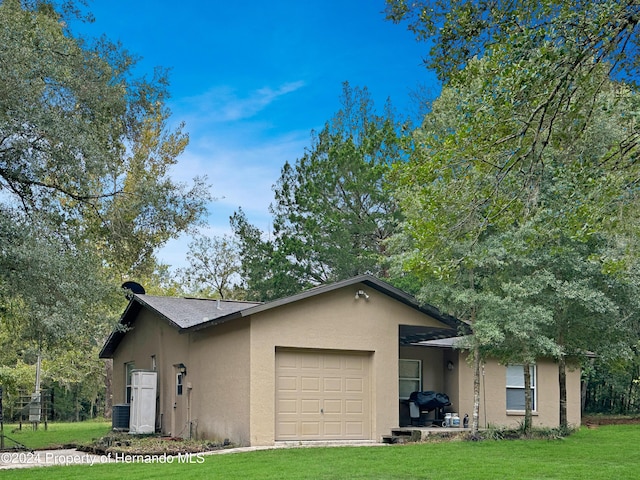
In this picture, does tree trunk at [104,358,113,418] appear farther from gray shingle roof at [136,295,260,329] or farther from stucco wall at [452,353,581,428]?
stucco wall at [452,353,581,428]

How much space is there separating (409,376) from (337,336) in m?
4.65

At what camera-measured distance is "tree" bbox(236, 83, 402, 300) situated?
27297 millimetres

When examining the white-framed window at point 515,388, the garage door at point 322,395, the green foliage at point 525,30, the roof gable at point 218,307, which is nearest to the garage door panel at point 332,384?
the garage door at point 322,395

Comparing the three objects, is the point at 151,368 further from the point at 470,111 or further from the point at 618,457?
the point at 470,111

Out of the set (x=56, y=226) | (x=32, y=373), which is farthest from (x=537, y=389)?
(x=32, y=373)

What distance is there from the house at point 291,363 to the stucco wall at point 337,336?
0.07ft

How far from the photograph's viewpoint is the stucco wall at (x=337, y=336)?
15.5 metres

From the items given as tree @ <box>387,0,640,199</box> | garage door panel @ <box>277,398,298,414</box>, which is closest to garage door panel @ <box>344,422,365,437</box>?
garage door panel @ <box>277,398,298,414</box>

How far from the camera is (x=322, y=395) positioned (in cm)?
1658

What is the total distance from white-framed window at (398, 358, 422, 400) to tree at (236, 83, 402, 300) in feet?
21.9

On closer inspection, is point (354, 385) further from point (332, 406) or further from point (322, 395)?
point (322, 395)

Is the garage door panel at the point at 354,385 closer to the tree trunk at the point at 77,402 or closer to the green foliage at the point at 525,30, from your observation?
the green foliage at the point at 525,30

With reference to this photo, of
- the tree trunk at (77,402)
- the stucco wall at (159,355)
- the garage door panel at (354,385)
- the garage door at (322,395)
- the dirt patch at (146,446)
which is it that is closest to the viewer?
the dirt patch at (146,446)

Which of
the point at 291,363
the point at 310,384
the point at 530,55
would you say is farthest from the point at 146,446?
the point at 530,55
